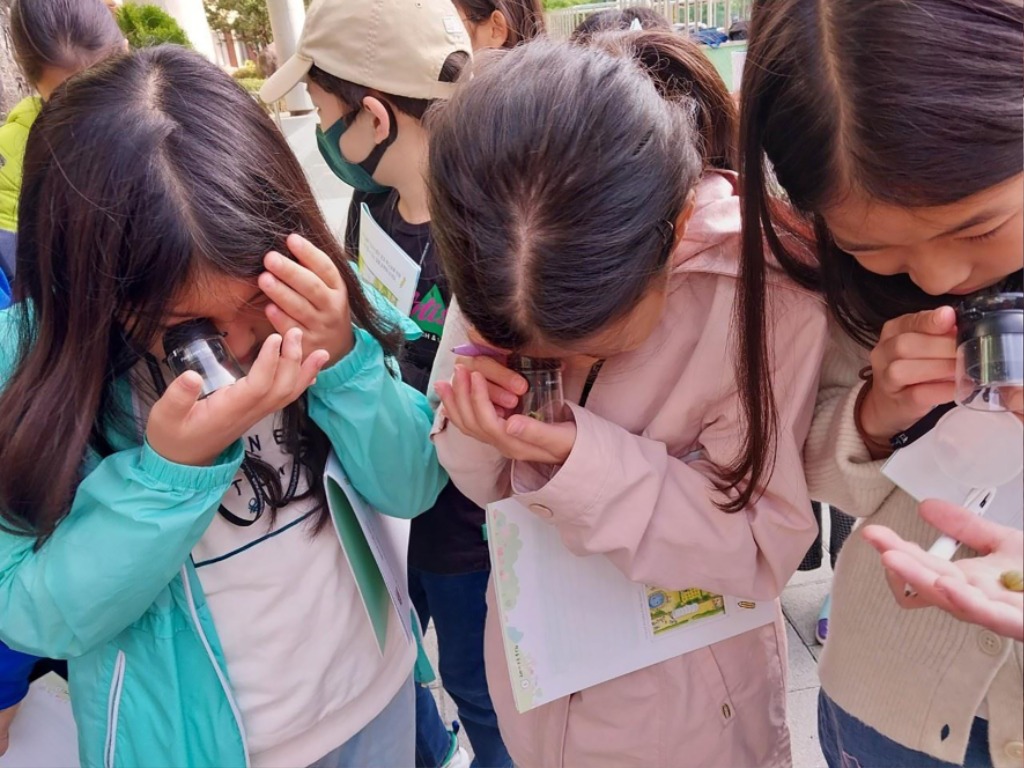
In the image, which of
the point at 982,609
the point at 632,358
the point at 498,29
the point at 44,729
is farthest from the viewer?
the point at 498,29

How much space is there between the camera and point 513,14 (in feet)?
6.36

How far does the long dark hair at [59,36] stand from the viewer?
2180 millimetres

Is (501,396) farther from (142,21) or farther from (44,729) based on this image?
(142,21)

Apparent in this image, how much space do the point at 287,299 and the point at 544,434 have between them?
0.38 m

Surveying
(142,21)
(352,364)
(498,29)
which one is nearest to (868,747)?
(352,364)

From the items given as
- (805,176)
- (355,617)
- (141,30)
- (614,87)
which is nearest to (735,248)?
(805,176)

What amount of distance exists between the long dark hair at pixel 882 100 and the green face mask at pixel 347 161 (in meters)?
0.91

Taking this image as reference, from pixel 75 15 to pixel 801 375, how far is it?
2.34m

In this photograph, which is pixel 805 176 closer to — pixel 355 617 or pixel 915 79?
pixel 915 79

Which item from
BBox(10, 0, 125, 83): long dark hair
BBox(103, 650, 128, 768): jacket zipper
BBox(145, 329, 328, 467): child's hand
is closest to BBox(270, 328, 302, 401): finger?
BBox(145, 329, 328, 467): child's hand

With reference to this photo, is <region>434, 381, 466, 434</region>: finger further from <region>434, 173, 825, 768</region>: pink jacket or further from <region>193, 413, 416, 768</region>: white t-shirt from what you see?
<region>193, 413, 416, 768</region>: white t-shirt

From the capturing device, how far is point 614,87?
838 mm

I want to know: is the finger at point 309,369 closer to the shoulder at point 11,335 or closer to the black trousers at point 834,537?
the shoulder at point 11,335

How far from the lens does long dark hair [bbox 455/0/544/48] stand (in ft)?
6.17
